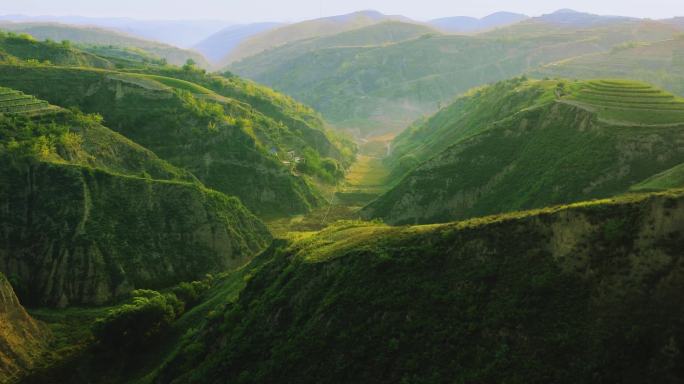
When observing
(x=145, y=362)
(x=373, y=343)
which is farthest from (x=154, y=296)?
(x=373, y=343)

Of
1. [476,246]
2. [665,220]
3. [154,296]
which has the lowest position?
[154,296]

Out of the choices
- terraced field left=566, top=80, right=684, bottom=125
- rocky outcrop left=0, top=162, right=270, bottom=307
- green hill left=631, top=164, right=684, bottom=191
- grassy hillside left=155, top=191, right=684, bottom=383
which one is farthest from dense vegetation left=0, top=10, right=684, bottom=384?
terraced field left=566, top=80, right=684, bottom=125

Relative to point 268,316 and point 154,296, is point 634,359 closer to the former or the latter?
point 268,316

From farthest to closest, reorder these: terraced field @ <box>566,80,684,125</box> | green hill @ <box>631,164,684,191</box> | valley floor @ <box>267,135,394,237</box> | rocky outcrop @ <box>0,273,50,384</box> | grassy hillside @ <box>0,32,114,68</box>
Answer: grassy hillside @ <box>0,32,114,68</box> → valley floor @ <box>267,135,394,237</box> → terraced field @ <box>566,80,684,125</box> → green hill @ <box>631,164,684,191</box> → rocky outcrop @ <box>0,273,50,384</box>

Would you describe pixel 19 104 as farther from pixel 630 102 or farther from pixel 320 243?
pixel 630 102

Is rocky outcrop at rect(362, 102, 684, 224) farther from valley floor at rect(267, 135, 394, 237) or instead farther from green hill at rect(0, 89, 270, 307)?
green hill at rect(0, 89, 270, 307)

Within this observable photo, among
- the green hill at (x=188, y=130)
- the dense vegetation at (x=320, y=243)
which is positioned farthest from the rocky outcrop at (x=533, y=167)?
the green hill at (x=188, y=130)

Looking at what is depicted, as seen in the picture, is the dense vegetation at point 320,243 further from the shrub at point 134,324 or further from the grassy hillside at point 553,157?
the grassy hillside at point 553,157
